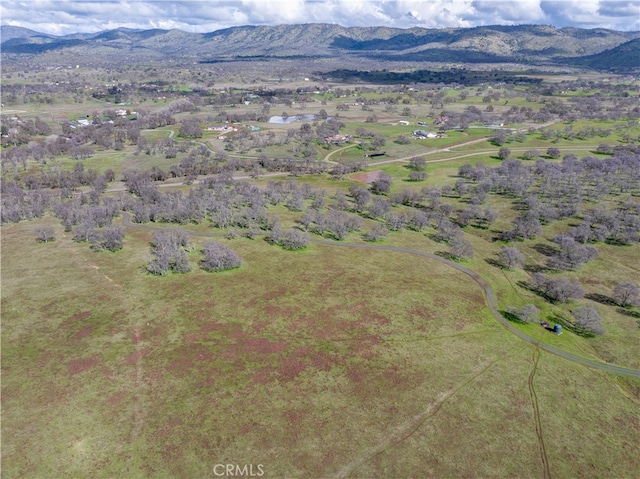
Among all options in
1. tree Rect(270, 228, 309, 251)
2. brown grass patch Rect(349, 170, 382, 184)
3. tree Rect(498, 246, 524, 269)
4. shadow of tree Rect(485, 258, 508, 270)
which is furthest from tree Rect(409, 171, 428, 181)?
tree Rect(270, 228, 309, 251)

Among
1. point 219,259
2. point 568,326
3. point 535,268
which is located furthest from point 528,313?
point 219,259

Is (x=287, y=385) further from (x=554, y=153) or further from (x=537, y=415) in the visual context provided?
(x=554, y=153)

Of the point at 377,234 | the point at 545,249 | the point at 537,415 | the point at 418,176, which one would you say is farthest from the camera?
the point at 418,176

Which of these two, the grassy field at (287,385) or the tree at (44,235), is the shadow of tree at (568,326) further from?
the tree at (44,235)

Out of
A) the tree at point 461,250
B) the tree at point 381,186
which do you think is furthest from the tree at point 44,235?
the tree at point 381,186

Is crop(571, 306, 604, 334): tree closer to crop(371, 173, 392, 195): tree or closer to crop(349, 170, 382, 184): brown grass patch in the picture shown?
crop(371, 173, 392, 195): tree

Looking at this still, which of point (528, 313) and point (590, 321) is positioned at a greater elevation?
point (528, 313)
